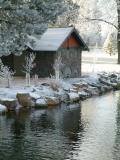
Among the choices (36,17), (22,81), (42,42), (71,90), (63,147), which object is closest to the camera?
(63,147)

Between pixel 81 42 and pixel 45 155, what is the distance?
2459 centimetres

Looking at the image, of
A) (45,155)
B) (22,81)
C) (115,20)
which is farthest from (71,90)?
(115,20)

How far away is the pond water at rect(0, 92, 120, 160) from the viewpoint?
59.2 ft

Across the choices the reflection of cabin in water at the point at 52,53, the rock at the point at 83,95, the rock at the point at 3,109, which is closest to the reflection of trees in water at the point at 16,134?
the rock at the point at 3,109

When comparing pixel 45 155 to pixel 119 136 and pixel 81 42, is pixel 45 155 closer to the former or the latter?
pixel 119 136

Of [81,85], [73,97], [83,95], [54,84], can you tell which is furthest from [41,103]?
[81,85]

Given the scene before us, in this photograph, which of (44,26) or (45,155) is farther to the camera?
(44,26)

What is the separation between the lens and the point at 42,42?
3909 centimetres

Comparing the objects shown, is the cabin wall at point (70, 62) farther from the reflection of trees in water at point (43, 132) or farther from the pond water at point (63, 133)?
the reflection of trees in water at point (43, 132)

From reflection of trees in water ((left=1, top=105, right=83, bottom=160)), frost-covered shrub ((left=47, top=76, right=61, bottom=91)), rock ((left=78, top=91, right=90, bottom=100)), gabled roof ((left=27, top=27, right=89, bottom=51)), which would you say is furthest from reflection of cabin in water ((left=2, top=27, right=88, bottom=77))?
reflection of trees in water ((left=1, top=105, right=83, bottom=160))

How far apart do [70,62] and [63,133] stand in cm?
1958

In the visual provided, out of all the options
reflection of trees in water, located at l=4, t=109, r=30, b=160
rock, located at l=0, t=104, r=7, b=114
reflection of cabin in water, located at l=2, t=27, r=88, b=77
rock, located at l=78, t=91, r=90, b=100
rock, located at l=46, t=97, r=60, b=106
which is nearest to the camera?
reflection of trees in water, located at l=4, t=109, r=30, b=160

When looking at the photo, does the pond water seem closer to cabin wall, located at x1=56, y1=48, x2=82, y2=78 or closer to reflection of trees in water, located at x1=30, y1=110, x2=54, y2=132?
reflection of trees in water, located at x1=30, y1=110, x2=54, y2=132

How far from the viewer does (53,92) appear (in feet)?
104
